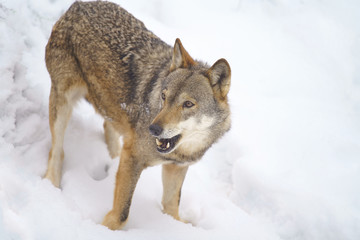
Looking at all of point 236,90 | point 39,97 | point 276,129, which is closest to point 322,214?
point 276,129

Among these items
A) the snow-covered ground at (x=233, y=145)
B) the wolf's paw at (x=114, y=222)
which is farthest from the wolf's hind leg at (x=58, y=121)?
the wolf's paw at (x=114, y=222)

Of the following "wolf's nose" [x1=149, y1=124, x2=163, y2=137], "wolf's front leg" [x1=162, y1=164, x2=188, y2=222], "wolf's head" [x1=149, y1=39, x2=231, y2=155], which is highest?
"wolf's head" [x1=149, y1=39, x2=231, y2=155]

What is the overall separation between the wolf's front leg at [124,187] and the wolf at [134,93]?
0.04 ft

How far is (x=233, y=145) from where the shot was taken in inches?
217

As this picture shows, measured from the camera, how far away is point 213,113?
3.46 m

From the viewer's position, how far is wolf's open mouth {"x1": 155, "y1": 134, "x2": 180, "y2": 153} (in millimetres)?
3295

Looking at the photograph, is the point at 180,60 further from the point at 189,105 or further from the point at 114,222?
the point at 114,222

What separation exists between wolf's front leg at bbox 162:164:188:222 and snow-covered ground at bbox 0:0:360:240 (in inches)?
7.1

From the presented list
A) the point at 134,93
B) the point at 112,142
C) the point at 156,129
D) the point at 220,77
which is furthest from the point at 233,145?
the point at 156,129

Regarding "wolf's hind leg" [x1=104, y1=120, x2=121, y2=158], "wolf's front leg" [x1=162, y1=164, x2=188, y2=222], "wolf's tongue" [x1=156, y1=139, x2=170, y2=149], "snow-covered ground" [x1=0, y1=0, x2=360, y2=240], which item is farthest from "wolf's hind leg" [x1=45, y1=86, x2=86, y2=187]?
"wolf's tongue" [x1=156, y1=139, x2=170, y2=149]

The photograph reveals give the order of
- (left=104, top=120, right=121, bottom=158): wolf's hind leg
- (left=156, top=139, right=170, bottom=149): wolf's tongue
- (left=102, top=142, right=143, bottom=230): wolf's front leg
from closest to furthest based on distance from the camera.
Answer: (left=156, top=139, right=170, bottom=149): wolf's tongue < (left=102, top=142, right=143, bottom=230): wolf's front leg < (left=104, top=120, right=121, bottom=158): wolf's hind leg

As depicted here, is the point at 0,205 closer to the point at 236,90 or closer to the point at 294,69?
the point at 236,90

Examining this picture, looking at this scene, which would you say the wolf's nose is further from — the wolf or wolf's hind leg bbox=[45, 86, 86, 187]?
wolf's hind leg bbox=[45, 86, 86, 187]

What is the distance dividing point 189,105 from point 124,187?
3.91ft
